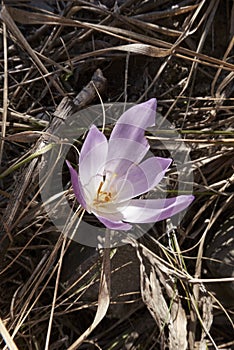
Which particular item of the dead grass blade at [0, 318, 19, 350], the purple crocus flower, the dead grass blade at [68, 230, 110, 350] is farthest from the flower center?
the dead grass blade at [0, 318, 19, 350]

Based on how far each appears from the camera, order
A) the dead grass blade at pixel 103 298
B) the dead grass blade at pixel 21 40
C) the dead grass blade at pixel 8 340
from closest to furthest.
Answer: the dead grass blade at pixel 8 340
the dead grass blade at pixel 103 298
the dead grass blade at pixel 21 40

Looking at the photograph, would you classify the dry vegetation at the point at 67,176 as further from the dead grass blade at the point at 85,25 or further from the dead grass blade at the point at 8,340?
the dead grass blade at the point at 8,340

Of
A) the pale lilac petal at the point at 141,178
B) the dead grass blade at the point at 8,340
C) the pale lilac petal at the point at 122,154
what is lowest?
the dead grass blade at the point at 8,340

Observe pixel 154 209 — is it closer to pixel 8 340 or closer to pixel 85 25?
pixel 8 340

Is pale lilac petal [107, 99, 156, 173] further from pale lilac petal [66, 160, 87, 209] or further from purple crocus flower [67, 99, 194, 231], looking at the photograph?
pale lilac petal [66, 160, 87, 209]

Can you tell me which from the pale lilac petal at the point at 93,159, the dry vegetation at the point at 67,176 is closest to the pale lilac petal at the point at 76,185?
the pale lilac petal at the point at 93,159

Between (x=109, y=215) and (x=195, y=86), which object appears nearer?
(x=109, y=215)

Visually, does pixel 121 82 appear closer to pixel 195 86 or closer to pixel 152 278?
pixel 195 86

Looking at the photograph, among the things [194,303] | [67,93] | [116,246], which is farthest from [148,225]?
[67,93]
